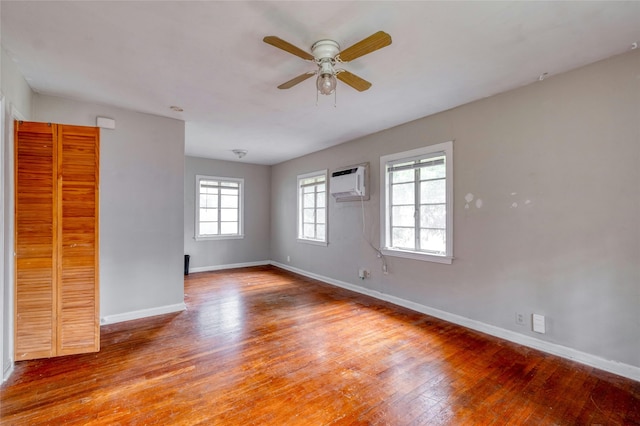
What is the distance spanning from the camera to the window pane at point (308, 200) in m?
6.12

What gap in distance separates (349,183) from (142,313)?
133 inches

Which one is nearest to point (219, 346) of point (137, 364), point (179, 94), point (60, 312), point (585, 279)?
point (137, 364)

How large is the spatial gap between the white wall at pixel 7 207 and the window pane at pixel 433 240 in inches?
163

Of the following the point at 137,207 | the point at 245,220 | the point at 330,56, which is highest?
the point at 330,56

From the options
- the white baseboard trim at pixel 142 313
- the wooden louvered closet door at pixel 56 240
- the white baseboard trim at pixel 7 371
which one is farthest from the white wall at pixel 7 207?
the white baseboard trim at pixel 142 313

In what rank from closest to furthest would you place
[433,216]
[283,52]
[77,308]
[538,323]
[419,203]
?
[283,52] < [77,308] < [538,323] < [433,216] < [419,203]

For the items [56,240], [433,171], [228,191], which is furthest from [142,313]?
[433,171]

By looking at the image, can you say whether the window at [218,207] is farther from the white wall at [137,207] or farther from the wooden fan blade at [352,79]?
the wooden fan blade at [352,79]

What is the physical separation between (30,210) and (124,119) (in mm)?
1503

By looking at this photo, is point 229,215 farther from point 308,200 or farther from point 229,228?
point 308,200

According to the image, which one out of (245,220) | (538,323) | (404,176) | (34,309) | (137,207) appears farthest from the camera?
(245,220)

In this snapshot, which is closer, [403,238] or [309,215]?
[403,238]

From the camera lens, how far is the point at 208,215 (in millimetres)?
6641

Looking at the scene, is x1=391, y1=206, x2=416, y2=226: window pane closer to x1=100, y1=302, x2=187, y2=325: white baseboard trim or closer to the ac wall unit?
the ac wall unit
